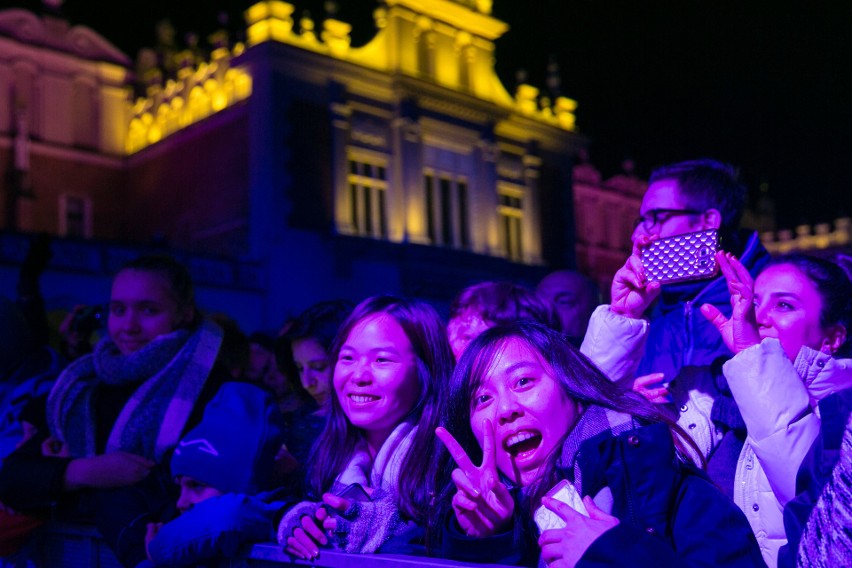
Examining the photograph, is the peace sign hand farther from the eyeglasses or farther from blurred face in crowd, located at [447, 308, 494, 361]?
the eyeglasses

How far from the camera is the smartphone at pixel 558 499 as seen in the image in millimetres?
1943

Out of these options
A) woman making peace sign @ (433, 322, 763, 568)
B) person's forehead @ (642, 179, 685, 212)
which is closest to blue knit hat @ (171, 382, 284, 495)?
woman making peace sign @ (433, 322, 763, 568)

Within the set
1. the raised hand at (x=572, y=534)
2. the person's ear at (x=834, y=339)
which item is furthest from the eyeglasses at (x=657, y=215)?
the raised hand at (x=572, y=534)

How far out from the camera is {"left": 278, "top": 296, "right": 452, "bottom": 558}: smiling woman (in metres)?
2.43

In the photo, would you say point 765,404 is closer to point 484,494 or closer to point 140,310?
point 484,494

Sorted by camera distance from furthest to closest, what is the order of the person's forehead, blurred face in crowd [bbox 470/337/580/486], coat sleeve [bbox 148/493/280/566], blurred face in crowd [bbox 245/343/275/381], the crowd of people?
blurred face in crowd [bbox 245/343/275/381] < the person's forehead < coat sleeve [bbox 148/493/280/566] < blurred face in crowd [bbox 470/337/580/486] < the crowd of people

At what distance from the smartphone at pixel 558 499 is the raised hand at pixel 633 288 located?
806 millimetres

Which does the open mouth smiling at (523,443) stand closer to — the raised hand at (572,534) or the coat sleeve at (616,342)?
the raised hand at (572,534)

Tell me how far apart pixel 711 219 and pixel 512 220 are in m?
23.5

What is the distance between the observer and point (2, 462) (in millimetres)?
3406

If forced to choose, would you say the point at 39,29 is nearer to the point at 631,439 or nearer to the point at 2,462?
the point at 2,462

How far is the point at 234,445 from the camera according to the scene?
2969 millimetres

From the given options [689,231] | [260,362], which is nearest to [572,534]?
[689,231]

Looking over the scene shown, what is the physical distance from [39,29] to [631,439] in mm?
25346
